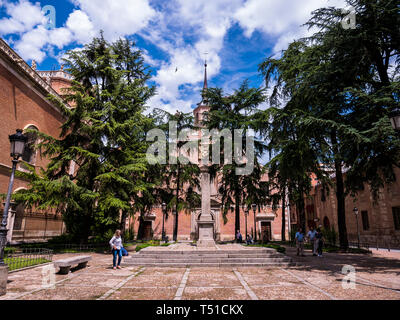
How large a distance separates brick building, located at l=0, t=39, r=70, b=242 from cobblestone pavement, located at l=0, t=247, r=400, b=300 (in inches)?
407

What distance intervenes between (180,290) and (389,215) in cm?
2327

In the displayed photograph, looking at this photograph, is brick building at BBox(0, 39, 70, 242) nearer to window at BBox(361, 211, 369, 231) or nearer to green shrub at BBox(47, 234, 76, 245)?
green shrub at BBox(47, 234, 76, 245)

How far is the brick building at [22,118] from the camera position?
1656 cm

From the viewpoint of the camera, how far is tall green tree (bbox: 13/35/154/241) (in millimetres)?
14359

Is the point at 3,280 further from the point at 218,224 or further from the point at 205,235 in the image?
the point at 218,224

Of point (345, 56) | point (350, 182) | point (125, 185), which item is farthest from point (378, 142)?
point (125, 185)

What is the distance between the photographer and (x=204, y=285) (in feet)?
22.7

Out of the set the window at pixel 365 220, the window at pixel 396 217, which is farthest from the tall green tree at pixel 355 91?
the window at pixel 365 220

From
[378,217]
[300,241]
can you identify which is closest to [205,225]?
[300,241]

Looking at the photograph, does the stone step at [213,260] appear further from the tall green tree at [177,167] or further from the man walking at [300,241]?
the tall green tree at [177,167]

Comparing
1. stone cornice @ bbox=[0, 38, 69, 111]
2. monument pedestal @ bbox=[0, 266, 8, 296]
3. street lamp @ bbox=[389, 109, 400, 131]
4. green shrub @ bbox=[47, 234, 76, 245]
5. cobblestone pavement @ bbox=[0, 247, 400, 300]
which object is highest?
stone cornice @ bbox=[0, 38, 69, 111]

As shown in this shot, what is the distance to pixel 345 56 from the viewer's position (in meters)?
10.4

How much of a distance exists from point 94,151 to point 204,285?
→ 12.9 m

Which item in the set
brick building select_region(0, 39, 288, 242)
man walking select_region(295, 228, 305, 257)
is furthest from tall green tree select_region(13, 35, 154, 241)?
man walking select_region(295, 228, 305, 257)
